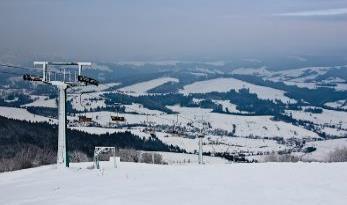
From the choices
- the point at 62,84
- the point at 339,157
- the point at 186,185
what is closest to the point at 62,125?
the point at 62,84

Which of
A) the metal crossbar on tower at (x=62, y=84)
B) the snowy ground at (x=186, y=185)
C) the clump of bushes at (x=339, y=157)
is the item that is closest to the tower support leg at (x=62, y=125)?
the metal crossbar on tower at (x=62, y=84)

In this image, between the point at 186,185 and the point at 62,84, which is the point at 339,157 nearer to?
the point at 62,84

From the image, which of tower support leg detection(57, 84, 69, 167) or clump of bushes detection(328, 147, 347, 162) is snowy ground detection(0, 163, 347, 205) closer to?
tower support leg detection(57, 84, 69, 167)

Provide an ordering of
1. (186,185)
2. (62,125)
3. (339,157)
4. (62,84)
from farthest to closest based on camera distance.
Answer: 1. (339,157)
2. (62,125)
3. (62,84)
4. (186,185)

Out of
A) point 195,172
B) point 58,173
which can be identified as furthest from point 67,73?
point 195,172

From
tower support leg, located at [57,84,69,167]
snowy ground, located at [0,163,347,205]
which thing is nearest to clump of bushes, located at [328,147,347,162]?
tower support leg, located at [57,84,69,167]

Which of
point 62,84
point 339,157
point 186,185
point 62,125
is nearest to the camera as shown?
point 186,185

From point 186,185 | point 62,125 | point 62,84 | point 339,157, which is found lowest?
point 339,157

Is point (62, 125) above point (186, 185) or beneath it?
above
